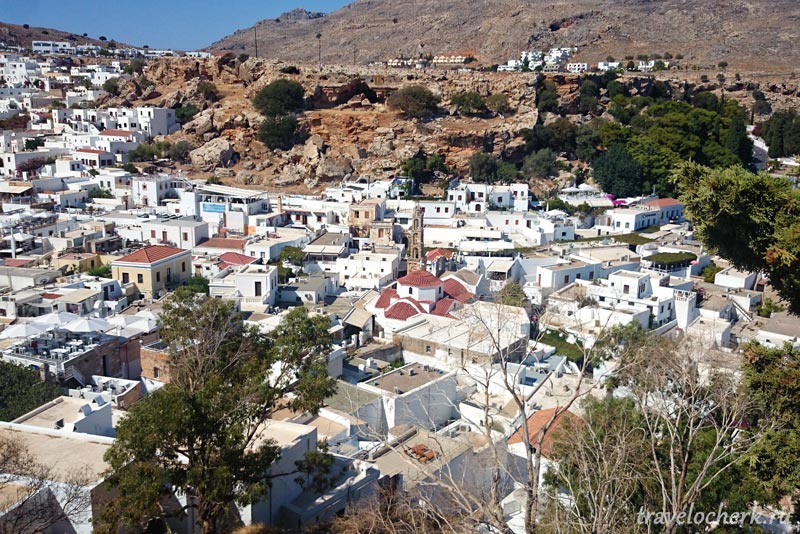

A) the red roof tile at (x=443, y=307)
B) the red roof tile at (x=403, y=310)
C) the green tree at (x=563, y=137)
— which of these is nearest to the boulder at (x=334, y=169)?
the green tree at (x=563, y=137)

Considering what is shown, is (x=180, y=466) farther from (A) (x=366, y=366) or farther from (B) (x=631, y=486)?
(A) (x=366, y=366)

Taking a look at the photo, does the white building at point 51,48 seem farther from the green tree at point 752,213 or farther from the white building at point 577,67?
the green tree at point 752,213

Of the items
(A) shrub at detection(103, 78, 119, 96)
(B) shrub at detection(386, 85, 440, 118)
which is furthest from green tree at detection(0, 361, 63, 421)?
(A) shrub at detection(103, 78, 119, 96)

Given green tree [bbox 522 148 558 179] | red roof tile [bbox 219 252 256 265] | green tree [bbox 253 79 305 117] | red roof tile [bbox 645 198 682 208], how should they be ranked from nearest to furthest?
red roof tile [bbox 219 252 256 265], red roof tile [bbox 645 198 682 208], green tree [bbox 522 148 558 179], green tree [bbox 253 79 305 117]

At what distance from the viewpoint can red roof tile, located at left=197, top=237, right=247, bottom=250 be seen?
26594 millimetres

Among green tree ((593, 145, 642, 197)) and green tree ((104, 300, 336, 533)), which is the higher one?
green tree ((593, 145, 642, 197))

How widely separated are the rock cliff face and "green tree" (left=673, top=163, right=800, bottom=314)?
1177 inches

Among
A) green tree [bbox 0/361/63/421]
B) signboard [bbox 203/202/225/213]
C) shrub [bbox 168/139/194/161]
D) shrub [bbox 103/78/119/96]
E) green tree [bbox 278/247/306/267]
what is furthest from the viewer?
shrub [bbox 103/78/119/96]

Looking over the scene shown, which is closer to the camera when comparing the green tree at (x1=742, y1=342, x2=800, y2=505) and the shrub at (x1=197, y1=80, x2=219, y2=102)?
the green tree at (x1=742, y1=342, x2=800, y2=505)

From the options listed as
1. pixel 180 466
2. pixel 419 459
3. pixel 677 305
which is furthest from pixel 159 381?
pixel 677 305

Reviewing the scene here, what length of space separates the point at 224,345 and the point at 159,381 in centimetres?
546

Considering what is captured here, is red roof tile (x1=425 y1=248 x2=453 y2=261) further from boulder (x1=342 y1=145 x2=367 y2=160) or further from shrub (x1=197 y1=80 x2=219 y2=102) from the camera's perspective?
shrub (x1=197 y1=80 x2=219 y2=102)

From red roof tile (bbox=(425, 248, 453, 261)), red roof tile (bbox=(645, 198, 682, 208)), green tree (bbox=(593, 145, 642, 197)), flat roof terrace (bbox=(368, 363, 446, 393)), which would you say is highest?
green tree (bbox=(593, 145, 642, 197))

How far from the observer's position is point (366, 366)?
57.4ft
